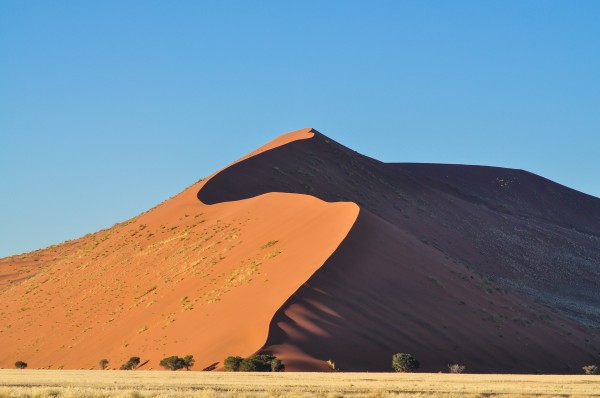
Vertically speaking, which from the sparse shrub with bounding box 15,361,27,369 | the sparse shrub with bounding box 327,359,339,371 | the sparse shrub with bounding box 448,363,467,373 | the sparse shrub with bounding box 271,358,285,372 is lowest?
the sparse shrub with bounding box 448,363,467,373

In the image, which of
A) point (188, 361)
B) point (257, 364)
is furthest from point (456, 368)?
point (188, 361)

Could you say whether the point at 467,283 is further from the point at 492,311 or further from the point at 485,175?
the point at 485,175

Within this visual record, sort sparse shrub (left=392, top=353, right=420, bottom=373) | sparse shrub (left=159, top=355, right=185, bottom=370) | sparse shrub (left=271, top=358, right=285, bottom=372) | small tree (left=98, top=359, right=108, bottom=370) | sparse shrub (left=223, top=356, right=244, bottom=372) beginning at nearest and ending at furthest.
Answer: sparse shrub (left=271, top=358, right=285, bottom=372) → sparse shrub (left=223, top=356, right=244, bottom=372) → sparse shrub (left=392, top=353, right=420, bottom=373) → sparse shrub (left=159, top=355, right=185, bottom=370) → small tree (left=98, top=359, right=108, bottom=370)

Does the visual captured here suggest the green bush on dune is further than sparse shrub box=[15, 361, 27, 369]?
No

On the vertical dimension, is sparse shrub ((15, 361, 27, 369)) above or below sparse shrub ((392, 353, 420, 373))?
above

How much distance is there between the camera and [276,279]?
143 ft

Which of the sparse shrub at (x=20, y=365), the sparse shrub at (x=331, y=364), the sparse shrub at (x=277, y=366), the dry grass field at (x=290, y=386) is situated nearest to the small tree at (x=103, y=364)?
the sparse shrub at (x=20, y=365)

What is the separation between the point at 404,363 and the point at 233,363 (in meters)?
6.14

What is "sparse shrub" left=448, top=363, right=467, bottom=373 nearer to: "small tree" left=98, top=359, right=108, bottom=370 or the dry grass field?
the dry grass field

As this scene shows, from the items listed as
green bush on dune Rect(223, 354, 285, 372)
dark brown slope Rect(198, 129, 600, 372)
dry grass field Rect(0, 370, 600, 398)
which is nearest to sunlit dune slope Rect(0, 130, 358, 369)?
dark brown slope Rect(198, 129, 600, 372)

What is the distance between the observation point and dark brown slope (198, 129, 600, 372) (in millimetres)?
38875

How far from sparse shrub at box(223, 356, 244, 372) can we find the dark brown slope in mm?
1930

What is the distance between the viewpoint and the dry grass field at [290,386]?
23.0m

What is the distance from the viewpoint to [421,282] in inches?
1810
